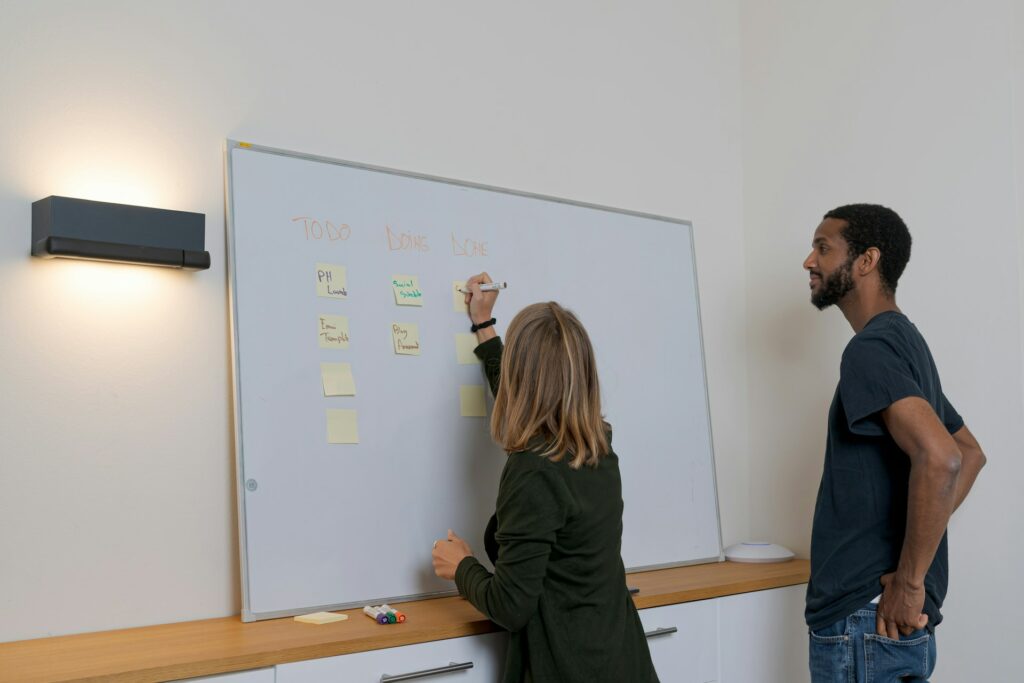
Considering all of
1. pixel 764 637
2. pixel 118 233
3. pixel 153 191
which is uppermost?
pixel 153 191

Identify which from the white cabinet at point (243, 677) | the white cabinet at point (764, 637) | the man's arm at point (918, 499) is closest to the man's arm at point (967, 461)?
the man's arm at point (918, 499)

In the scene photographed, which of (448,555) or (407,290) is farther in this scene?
(407,290)

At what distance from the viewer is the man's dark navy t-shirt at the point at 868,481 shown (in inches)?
80.0

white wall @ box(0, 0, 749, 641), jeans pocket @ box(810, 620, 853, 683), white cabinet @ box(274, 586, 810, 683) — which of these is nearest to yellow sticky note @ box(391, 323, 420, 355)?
white wall @ box(0, 0, 749, 641)

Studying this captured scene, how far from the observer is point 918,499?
1935 millimetres

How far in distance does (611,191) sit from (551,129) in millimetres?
288

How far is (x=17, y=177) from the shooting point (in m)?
1.92

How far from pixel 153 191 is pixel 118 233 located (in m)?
0.19

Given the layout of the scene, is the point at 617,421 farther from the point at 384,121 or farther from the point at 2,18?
the point at 2,18

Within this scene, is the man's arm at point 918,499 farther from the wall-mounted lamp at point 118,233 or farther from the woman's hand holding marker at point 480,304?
the wall-mounted lamp at point 118,233

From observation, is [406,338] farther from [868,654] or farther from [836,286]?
[868,654]

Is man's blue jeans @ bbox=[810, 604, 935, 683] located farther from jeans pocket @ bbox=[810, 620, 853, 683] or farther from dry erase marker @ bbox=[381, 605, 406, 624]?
dry erase marker @ bbox=[381, 605, 406, 624]

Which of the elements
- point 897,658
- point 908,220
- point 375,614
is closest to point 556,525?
point 375,614

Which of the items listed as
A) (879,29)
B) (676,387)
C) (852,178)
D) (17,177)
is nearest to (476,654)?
(676,387)
